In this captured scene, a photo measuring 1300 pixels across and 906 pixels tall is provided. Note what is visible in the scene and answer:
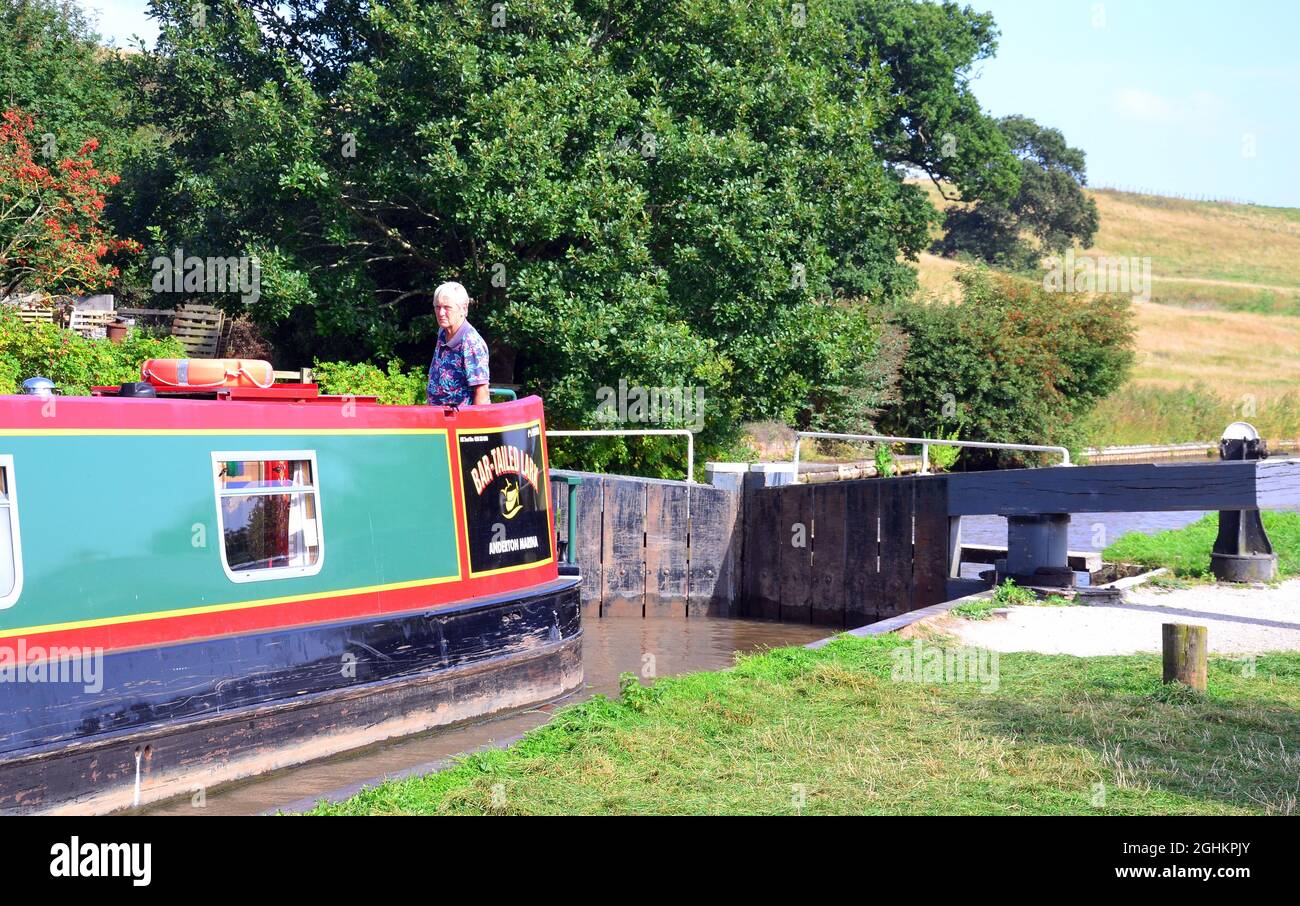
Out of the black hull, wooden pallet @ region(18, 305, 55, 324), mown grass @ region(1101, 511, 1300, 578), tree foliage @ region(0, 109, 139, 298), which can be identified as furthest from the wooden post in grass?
wooden pallet @ region(18, 305, 55, 324)

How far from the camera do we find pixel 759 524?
16625mm

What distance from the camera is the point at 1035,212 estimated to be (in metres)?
62.9

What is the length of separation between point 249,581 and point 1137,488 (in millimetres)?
8322

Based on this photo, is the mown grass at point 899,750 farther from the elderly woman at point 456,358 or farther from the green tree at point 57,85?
the green tree at point 57,85

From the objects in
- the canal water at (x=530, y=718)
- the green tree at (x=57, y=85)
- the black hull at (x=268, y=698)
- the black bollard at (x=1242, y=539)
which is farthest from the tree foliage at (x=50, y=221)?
the black bollard at (x=1242, y=539)

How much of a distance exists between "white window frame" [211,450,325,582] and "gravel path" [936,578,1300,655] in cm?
500

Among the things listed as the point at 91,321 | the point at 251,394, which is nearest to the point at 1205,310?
the point at 91,321

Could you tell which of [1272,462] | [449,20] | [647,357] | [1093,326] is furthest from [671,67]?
[1093,326]

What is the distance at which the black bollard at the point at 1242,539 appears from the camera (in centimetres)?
1317

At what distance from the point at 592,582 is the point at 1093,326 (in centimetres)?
1907

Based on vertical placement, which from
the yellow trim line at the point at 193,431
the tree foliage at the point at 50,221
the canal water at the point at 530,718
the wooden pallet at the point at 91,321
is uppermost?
the tree foliage at the point at 50,221

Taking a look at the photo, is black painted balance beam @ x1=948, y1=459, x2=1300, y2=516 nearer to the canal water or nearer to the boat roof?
the canal water

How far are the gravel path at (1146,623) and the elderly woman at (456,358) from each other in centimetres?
424
